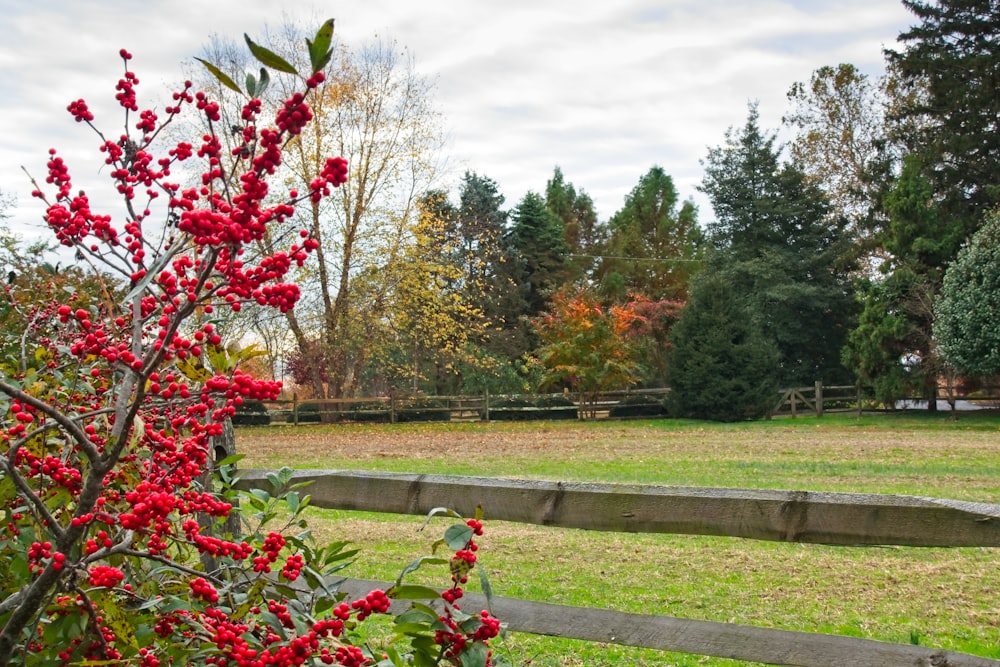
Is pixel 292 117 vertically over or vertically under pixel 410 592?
over

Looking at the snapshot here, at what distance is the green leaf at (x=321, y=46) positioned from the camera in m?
1.04

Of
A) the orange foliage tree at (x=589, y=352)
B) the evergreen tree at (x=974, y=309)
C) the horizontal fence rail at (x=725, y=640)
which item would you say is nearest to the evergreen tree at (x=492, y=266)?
the orange foliage tree at (x=589, y=352)

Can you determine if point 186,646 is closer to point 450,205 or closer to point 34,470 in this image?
point 34,470

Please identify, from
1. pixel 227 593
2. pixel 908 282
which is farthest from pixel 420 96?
pixel 227 593

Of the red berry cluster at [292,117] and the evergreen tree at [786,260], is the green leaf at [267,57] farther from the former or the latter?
the evergreen tree at [786,260]

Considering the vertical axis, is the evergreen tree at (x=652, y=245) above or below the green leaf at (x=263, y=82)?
above

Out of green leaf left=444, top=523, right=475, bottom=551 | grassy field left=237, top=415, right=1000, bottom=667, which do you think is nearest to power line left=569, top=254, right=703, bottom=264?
grassy field left=237, top=415, right=1000, bottom=667

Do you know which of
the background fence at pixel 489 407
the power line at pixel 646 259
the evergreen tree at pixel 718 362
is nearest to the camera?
the evergreen tree at pixel 718 362

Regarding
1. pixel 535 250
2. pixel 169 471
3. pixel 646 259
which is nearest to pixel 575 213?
pixel 646 259

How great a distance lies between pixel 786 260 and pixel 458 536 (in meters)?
36.1

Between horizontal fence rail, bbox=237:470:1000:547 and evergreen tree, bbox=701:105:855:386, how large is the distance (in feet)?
104

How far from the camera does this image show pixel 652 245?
48.1 m

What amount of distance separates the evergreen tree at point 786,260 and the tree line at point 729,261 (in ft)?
0.28

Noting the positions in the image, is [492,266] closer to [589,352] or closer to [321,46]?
[589,352]
